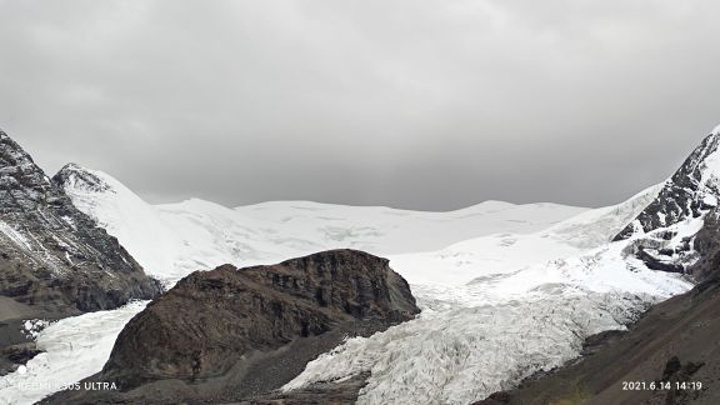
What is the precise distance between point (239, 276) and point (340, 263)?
2178cm

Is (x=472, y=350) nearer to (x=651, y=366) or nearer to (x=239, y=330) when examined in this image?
(x=651, y=366)

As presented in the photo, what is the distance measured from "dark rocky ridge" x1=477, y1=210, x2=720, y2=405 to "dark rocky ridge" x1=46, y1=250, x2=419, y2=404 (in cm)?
2369

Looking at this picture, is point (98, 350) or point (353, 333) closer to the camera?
point (353, 333)

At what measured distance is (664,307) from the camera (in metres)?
92.9

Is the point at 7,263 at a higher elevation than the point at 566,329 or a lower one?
higher

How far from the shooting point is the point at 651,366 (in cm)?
6075

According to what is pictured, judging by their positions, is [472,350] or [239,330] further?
[239,330]

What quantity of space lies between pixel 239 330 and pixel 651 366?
74.2m

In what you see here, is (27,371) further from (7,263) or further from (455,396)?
(455,396)

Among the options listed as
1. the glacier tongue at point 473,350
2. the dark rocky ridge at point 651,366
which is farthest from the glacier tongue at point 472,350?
the dark rocky ridge at point 651,366

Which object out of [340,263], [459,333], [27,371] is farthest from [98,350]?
[459,333]

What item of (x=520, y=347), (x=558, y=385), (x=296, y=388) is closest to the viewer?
(x=558, y=385)

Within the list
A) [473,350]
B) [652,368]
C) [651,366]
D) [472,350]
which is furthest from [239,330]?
[652,368]

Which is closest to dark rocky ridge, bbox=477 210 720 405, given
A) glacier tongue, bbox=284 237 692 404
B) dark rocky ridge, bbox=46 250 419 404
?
glacier tongue, bbox=284 237 692 404
